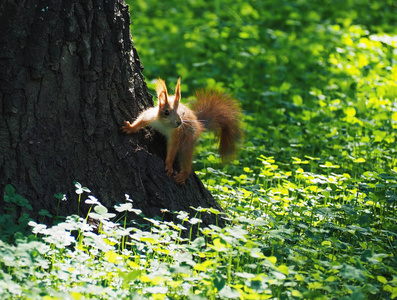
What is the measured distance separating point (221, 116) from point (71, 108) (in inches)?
49.5

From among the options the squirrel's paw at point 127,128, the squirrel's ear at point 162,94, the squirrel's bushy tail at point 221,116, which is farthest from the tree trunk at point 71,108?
the squirrel's bushy tail at point 221,116

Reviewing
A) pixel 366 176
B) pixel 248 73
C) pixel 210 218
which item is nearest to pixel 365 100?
pixel 248 73

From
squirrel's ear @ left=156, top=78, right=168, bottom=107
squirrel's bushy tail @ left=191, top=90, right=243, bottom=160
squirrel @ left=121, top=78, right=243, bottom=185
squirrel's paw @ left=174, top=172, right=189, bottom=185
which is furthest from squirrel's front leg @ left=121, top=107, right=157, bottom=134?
→ squirrel's bushy tail @ left=191, top=90, right=243, bottom=160

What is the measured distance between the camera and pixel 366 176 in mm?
4000

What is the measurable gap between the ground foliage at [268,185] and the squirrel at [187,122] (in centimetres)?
30

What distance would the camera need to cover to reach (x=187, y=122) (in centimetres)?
362

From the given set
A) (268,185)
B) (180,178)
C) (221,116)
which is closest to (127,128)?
(180,178)

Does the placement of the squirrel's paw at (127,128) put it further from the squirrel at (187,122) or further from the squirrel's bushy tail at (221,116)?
the squirrel's bushy tail at (221,116)

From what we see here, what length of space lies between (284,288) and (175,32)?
6.57 meters

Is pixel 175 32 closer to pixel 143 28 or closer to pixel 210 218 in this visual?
pixel 143 28

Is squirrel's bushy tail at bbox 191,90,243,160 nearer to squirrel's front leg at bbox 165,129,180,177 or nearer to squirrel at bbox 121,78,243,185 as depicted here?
squirrel at bbox 121,78,243,185

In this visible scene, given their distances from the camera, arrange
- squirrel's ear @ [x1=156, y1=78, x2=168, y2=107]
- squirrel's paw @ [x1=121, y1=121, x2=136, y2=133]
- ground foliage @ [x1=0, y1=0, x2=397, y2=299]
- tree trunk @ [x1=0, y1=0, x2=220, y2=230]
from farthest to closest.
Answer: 1. squirrel's ear @ [x1=156, y1=78, x2=168, y2=107]
2. squirrel's paw @ [x1=121, y1=121, x2=136, y2=133]
3. tree trunk @ [x1=0, y1=0, x2=220, y2=230]
4. ground foliage @ [x1=0, y1=0, x2=397, y2=299]

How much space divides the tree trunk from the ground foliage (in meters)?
0.15

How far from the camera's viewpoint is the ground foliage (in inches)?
95.7
